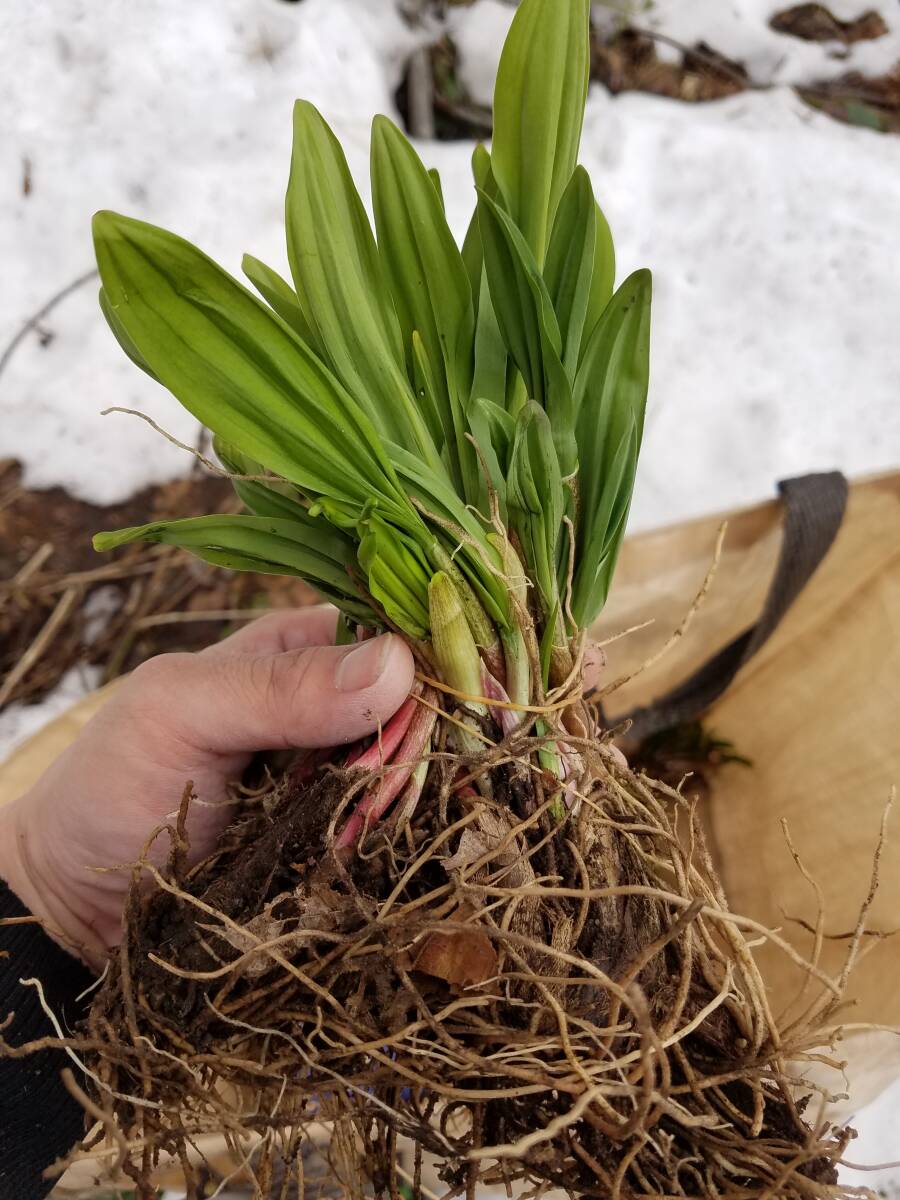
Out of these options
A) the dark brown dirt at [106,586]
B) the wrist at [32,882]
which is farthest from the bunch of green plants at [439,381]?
the dark brown dirt at [106,586]

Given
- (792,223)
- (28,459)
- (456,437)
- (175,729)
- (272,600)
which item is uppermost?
(792,223)

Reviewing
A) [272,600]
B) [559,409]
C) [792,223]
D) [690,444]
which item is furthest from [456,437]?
[792,223]

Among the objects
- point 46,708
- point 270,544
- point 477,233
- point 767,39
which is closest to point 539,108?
point 477,233

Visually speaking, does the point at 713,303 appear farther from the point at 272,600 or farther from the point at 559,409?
the point at 559,409

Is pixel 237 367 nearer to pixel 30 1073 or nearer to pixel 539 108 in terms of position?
pixel 539 108

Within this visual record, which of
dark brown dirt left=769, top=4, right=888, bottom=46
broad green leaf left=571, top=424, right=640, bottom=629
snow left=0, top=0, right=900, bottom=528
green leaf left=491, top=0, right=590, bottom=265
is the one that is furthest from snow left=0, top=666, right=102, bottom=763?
dark brown dirt left=769, top=4, right=888, bottom=46

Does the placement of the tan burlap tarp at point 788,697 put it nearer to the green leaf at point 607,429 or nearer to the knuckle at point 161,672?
the knuckle at point 161,672

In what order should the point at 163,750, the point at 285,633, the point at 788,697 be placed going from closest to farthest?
the point at 163,750 → the point at 285,633 → the point at 788,697
